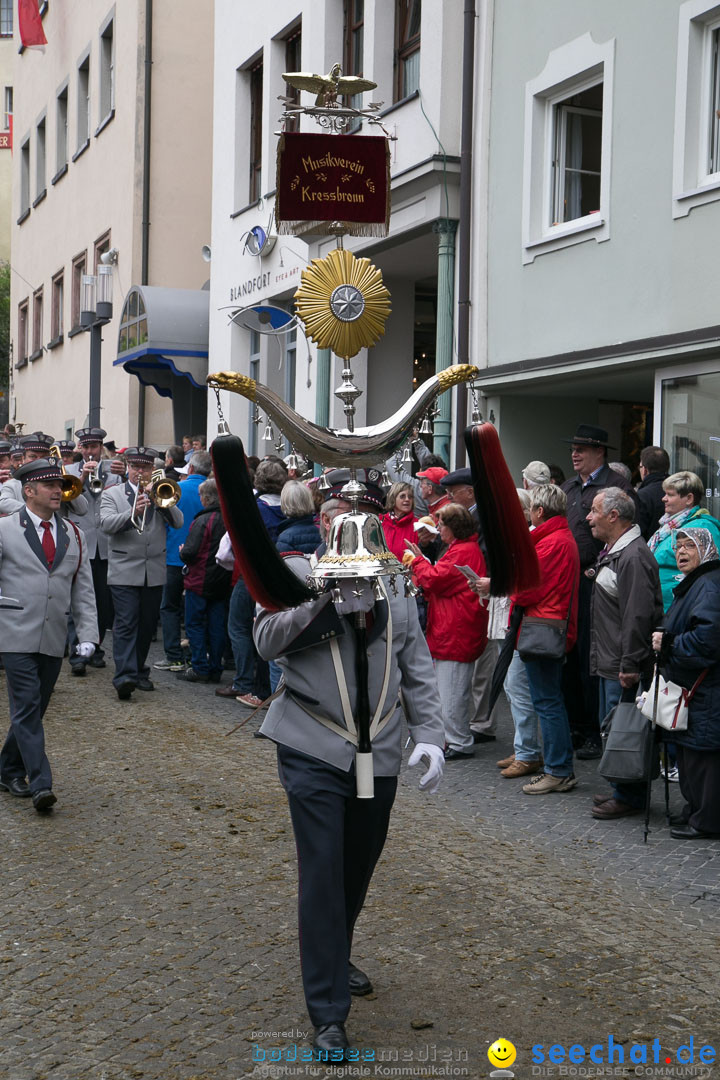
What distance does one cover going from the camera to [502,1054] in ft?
14.6

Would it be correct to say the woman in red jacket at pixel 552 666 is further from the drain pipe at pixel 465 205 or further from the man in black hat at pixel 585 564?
the drain pipe at pixel 465 205

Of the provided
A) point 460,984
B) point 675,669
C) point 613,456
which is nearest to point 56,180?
point 613,456

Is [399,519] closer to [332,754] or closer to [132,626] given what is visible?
[132,626]

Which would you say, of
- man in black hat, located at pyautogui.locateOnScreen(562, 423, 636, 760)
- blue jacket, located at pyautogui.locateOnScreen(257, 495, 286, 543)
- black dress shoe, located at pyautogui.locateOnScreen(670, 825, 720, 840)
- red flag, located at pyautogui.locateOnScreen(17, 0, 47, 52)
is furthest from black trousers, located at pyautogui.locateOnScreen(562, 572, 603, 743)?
red flag, located at pyautogui.locateOnScreen(17, 0, 47, 52)

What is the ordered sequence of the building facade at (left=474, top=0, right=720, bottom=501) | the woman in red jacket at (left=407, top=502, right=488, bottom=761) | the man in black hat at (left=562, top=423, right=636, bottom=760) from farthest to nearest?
the building facade at (left=474, top=0, right=720, bottom=501) → the man in black hat at (left=562, top=423, right=636, bottom=760) → the woman in red jacket at (left=407, top=502, right=488, bottom=761)

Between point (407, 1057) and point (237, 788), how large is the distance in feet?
13.2

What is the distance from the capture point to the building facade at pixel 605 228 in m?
11.1

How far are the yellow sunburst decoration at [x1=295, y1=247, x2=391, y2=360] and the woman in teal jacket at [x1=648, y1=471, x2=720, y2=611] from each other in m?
4.09

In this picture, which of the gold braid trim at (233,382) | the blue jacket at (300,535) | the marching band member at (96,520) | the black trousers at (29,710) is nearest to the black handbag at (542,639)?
the blue jacket at (300,535)

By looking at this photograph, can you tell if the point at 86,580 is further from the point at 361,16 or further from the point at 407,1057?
the point at 361,16

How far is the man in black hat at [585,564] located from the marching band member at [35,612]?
3.34 m

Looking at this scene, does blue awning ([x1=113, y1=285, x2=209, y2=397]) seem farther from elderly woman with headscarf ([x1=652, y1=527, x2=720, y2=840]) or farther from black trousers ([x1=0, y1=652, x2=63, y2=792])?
elderly woman with headscarf ([x1=652, y1=527, x2=720, y2=840])

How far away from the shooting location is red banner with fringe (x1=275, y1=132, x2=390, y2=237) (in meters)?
5.09

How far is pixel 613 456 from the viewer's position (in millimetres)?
A: 14773
